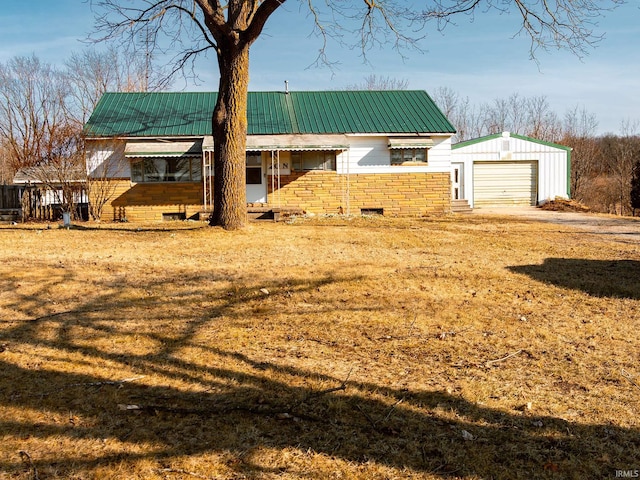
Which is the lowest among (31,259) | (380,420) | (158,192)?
(380,420)

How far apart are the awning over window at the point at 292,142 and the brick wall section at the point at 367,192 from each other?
1.22 metres

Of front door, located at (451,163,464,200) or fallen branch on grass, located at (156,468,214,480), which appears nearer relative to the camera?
fallen branch on grass, located at (156,468,214,480)

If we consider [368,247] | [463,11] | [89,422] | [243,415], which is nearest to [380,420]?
[243,415]

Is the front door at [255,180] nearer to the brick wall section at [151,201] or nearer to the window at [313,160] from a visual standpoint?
the window at [313,160]

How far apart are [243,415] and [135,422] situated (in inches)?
25.4

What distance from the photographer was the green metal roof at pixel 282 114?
1910cm

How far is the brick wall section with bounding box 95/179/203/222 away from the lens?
18.5 m

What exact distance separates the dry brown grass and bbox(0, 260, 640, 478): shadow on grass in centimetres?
1

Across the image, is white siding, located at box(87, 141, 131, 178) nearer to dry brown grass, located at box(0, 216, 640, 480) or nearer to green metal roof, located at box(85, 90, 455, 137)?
green metal roof, located at box(85, 90, 455, 137)

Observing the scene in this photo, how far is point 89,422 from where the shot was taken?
3291 mm

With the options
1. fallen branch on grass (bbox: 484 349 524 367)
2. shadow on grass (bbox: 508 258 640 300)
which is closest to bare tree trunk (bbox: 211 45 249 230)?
shadow on grass (bbox: 508 258 640 300)

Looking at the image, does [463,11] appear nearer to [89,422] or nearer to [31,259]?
[31,259]

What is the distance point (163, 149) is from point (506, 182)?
15.3 metres

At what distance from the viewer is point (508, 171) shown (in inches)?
981
